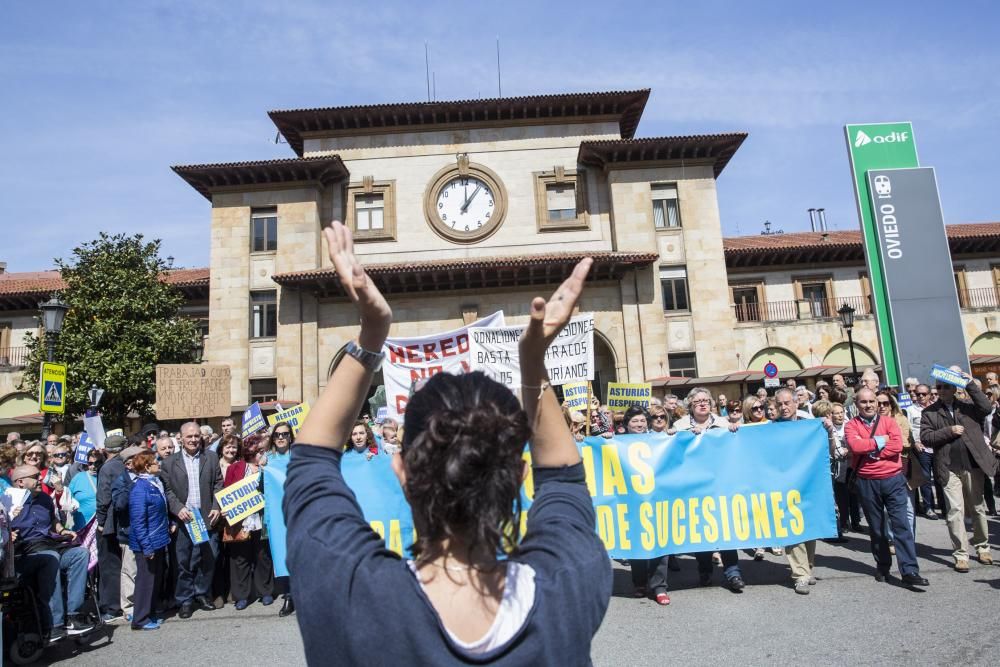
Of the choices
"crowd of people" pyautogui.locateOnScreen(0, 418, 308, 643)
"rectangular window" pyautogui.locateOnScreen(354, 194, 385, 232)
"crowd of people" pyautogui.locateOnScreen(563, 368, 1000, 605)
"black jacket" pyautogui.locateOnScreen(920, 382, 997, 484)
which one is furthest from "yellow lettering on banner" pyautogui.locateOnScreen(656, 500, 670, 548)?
"rectangular window" pyautogui.locateOnScreen(354, 194, 385, 232)

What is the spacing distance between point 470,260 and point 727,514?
19306 millimetres

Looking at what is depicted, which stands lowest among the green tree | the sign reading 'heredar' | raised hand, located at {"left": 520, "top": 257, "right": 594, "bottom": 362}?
raised hand, located at {"left": 520, "top": 257, "right": 594, "bottom": 362}

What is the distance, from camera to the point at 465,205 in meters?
27.0

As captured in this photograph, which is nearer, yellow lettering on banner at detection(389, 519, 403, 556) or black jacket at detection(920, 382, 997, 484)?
yellow lettering on banner at detection(389, 519, 403, 556)

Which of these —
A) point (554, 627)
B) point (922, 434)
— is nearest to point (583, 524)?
point (554, 627)

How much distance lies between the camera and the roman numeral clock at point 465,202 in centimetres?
2689

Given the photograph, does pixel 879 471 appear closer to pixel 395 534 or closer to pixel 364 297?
pixel 395 534

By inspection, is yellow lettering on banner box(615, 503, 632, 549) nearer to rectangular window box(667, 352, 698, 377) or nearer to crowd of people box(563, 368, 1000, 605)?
crowd of people box(563, 368, 1000, 605)

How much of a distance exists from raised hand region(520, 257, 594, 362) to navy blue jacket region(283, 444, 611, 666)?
0.40 m

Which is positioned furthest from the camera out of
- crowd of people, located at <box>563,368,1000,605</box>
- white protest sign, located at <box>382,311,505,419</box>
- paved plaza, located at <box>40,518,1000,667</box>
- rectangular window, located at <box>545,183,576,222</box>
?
rectangular window, located at <box>545,183,576,222</box>

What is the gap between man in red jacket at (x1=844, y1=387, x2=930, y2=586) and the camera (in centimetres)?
759

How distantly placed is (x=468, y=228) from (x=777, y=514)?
21017mm

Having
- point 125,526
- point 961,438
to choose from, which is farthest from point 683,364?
point 125,526

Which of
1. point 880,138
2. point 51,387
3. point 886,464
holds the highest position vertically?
point 880,138
